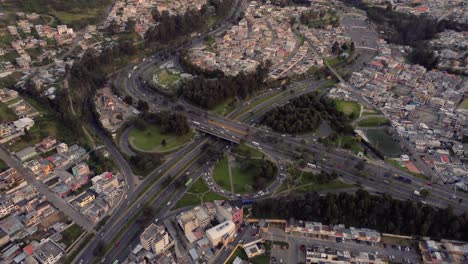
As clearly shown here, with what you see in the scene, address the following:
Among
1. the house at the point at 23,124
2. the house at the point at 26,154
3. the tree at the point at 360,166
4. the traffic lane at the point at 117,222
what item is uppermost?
the house at the point at 23,124

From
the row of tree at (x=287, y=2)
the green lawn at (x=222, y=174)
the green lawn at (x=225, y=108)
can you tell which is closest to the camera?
the green lawn at (x=222, y=174)

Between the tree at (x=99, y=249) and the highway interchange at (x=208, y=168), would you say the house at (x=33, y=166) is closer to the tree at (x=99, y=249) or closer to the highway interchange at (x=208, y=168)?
the highway interchange at (x=208, y=168)

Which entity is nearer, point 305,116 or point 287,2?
point 305,116

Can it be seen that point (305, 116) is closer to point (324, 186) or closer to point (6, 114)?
point (324, 186)

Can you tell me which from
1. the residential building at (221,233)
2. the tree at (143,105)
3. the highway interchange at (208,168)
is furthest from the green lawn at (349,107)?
the tree at (143,105)

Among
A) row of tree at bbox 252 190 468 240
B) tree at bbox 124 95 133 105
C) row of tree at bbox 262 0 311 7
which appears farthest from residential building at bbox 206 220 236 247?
row of tree at bbox 262 0 311 7

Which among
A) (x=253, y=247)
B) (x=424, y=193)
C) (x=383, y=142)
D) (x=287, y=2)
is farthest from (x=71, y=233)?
(x=287, y=2)

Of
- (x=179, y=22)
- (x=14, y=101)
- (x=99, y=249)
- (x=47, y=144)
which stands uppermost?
(x=179, y=22)
